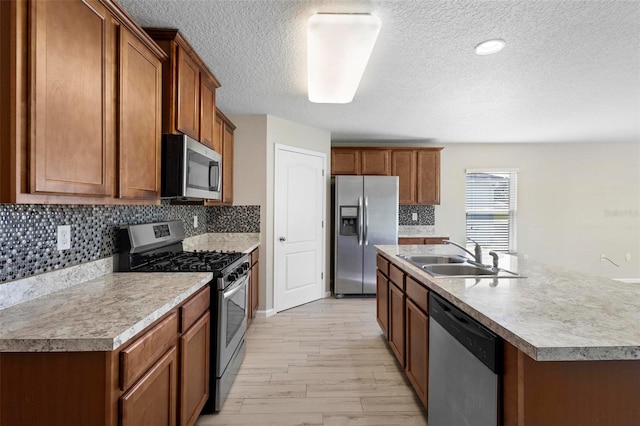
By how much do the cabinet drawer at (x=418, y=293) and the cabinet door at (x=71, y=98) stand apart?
5.62ft

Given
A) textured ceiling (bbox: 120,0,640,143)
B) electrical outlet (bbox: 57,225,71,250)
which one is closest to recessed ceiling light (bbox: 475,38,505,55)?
textured ceiling (bbox: 120,0,640,143)

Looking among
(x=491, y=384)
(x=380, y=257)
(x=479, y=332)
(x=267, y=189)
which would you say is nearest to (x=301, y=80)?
(x=267, y=189)

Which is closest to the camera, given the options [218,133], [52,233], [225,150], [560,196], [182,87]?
[52,233]

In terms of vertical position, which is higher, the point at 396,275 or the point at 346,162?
the point at 346,162

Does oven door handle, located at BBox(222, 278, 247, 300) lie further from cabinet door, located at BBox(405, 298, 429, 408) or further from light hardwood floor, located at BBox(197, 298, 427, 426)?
cabinet door, located at BBox(405, 298, 429, 408)

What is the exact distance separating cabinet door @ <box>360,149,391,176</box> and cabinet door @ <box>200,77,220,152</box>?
8.63 ft

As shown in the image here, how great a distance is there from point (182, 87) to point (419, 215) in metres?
4.15

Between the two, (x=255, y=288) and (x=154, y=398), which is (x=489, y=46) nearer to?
(x=154, y=398)

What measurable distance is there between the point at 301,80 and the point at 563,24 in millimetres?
1840

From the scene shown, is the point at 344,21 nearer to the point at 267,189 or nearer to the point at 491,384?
the point at 491,384

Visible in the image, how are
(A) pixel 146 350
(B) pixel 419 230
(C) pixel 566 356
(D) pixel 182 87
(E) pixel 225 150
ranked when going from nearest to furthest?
(C) pixel 566 356, (A) pixel 146 350, (D) pixel 182 87, (E) pixel 225 150, (B) pixel 419 230

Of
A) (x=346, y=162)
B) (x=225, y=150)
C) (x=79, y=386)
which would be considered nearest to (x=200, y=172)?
(x=225, y=150)

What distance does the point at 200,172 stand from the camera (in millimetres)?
2104

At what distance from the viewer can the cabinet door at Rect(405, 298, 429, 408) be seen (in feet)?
5.68
